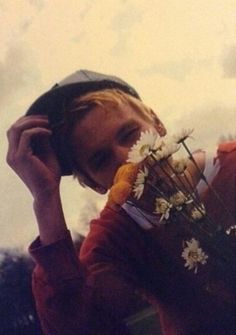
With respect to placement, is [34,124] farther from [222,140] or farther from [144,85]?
[222,140]

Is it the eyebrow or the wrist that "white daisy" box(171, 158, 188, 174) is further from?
the wrist

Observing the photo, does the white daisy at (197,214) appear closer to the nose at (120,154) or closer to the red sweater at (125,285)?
the red sweater at (125,285)

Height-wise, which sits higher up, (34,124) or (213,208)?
(34,124)

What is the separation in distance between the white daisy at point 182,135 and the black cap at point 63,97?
0.12m

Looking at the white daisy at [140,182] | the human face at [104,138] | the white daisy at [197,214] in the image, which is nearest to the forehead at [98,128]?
the human face at [104,138]

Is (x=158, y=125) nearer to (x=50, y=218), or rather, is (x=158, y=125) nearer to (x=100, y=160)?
(x=100, y=160)

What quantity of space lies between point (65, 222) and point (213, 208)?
0.29 m

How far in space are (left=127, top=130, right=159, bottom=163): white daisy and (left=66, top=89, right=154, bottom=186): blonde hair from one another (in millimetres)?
45

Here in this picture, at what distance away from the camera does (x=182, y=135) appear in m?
1.51

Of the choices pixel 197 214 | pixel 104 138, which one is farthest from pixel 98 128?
pixel 197 214

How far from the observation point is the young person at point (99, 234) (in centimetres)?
148

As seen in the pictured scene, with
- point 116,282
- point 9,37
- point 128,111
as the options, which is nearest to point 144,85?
point 128,111

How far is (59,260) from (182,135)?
34cm

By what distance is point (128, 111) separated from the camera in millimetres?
1545
